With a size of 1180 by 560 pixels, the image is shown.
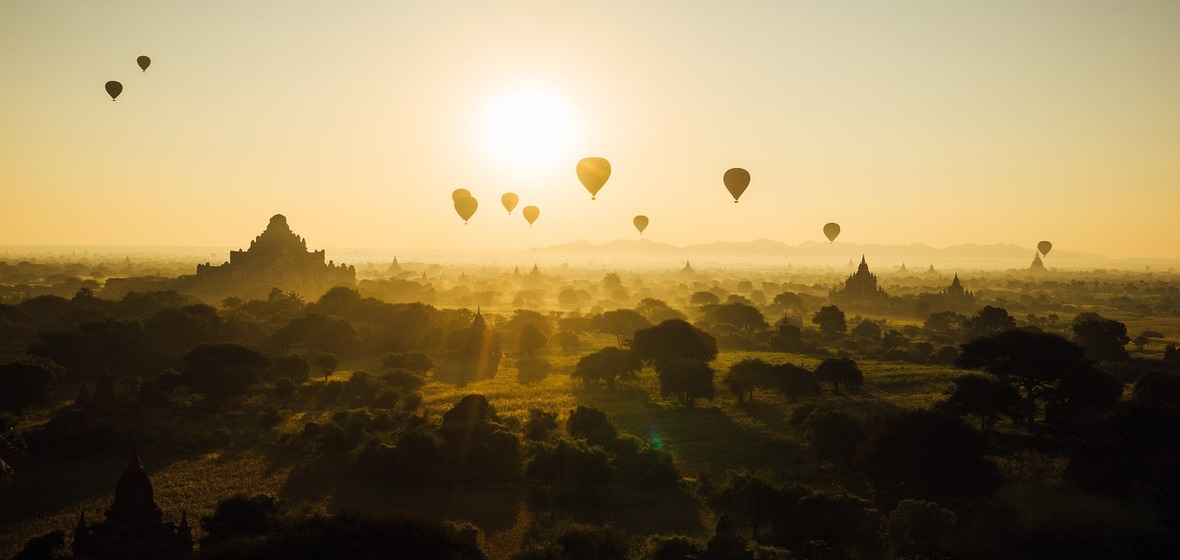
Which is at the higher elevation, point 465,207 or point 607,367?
point 465,207

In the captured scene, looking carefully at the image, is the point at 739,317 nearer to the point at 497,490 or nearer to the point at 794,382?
the point at 794,382

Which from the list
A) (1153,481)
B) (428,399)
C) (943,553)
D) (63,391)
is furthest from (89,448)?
(1153,481)

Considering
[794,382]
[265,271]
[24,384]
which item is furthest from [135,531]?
[265,271]

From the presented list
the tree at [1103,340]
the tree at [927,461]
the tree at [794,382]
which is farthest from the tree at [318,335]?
the tree at [1103,340]

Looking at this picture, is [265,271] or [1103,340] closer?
[1103,340]

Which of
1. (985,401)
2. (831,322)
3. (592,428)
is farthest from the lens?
(831,322)

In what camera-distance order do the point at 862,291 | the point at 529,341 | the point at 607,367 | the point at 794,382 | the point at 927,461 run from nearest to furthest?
the point at 927,461 < the point at 794,382 < the point at 607,367 < the point at 529,341 < the point at 862,291

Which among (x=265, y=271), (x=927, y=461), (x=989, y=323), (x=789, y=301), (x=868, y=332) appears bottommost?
(x=868, y=332)

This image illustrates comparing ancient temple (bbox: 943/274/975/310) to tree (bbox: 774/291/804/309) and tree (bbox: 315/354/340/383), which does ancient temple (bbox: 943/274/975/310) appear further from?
tree (bbox: 315/354/340/383)
